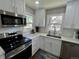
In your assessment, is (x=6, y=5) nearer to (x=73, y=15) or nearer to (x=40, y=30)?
(x=73, y=15)

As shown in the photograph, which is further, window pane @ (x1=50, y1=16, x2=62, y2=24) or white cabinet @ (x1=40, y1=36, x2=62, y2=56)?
window pane @ (x1=50, y1=16, x2=62, y2=24)

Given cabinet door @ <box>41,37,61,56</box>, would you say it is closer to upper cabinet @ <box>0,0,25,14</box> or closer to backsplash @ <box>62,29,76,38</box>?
backsplash @ <box>62,29,76,38</box>

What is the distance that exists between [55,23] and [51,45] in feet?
4.01

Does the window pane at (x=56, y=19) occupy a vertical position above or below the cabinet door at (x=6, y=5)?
below

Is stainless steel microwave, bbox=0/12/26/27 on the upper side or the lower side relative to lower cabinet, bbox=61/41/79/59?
upper

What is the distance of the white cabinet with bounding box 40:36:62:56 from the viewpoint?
7.13 ft

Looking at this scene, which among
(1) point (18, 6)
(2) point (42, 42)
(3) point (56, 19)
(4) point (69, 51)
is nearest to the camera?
(1) point (18, 6)

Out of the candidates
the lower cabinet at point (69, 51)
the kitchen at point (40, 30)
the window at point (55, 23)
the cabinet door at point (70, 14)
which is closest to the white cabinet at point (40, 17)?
the kitchen at point (40, 30)

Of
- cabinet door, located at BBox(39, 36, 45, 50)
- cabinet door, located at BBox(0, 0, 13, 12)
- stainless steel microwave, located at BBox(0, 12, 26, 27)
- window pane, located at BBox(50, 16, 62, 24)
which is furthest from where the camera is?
window pane, located at BBox(50, 16, 62, 24)

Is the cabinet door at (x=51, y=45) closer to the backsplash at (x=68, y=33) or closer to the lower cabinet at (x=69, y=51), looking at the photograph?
the lower cabinet at (x=69, y=51)

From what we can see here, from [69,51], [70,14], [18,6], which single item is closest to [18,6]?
[18,6]

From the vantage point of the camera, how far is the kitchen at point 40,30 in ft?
4.26

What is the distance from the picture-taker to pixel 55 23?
2906mm

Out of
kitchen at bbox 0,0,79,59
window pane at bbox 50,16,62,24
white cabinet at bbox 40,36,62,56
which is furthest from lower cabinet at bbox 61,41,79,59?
window pane at bbox 50,16,62,24
